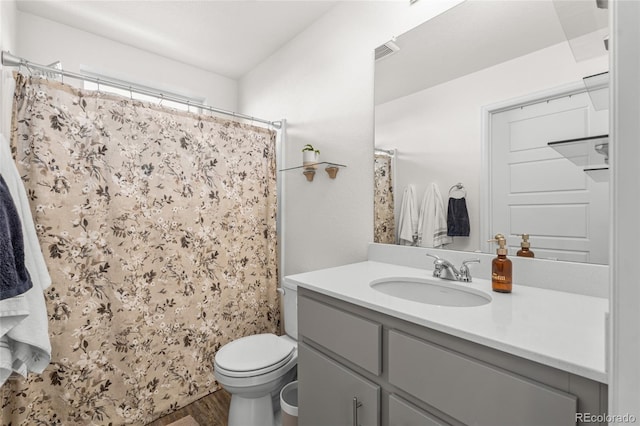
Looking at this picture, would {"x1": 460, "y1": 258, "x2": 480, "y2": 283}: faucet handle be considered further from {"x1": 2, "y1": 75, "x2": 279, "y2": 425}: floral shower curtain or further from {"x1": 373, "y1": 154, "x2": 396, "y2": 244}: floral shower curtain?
{"x1": 2, "y1": 75, "x2": 279, "y2": 425}: floral shower curtain

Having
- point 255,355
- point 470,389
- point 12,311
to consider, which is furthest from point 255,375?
point 470,389

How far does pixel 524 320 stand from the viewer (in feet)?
2.53

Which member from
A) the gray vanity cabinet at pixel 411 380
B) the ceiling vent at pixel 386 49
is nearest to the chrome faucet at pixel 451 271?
the gray vanity cabinet at pixel 411 380

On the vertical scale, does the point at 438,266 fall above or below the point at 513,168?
below

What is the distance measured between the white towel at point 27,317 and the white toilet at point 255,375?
0.74m

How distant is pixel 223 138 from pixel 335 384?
1701 mm

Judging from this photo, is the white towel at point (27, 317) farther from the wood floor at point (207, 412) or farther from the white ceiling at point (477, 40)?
the white ceiling at point (477, 40)

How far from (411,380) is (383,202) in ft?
3.13

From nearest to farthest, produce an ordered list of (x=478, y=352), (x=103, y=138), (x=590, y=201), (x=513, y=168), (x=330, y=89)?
(x=478, y=352), (x=590, y=201), (x=513, y=168), (x=103, y=138), (x=330, y=89)

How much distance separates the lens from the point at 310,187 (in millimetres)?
2043

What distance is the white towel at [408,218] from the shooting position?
146cm

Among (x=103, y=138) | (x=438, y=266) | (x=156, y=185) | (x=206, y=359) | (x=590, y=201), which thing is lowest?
(x=206, y=359)

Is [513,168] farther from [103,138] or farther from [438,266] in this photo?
[103,138]

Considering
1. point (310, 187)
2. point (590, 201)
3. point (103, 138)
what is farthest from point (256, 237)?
point (590, 201)
